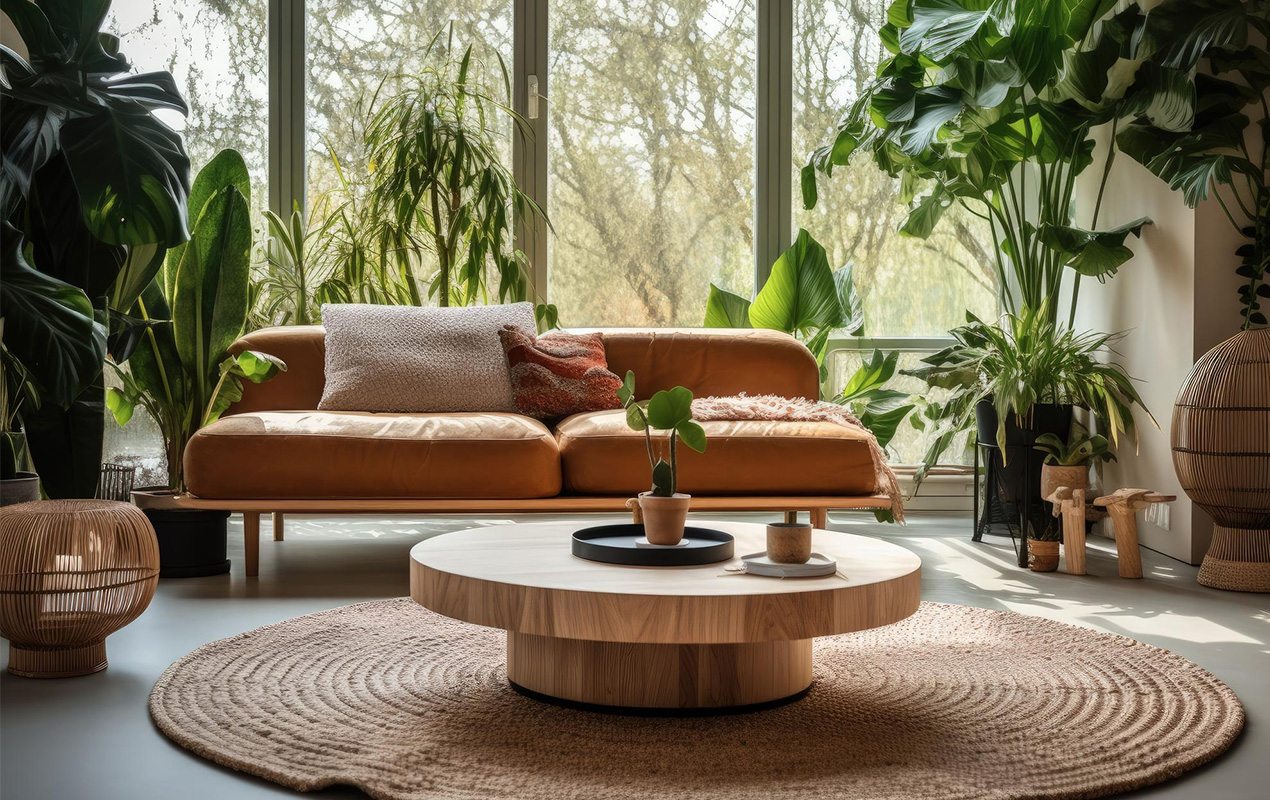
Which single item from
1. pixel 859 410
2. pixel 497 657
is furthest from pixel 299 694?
pixel 859 410

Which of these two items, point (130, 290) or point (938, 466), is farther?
point (938, 466)

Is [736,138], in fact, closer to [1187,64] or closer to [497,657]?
[1187,64]

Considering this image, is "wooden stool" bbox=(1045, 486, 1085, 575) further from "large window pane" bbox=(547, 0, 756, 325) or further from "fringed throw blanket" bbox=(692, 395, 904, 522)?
"large window pane" bbox=(547, 0, 756, 325)

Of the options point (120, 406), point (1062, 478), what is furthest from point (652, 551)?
point (120, 406)

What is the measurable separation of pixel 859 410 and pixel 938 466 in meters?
0.77

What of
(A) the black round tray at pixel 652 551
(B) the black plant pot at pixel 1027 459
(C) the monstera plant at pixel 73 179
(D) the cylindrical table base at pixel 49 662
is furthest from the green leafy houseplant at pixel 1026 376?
(D) the cylindrical table base at pixel 49 662

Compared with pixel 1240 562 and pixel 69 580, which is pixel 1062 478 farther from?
pixel 69 580

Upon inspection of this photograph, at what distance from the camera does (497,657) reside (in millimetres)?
2432

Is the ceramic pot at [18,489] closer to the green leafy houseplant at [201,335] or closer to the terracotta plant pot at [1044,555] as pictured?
the green leafy houseplant at [201,335]

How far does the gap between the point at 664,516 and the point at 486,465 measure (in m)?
1.18

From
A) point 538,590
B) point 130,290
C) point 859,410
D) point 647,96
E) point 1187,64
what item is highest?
point 647,96

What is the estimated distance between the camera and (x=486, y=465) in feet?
10.6

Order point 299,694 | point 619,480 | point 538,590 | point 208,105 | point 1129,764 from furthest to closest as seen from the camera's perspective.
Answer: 1. point 208,105
2. point 619,480
3. point 299,694
4. point 538,590
5. point 1129,764

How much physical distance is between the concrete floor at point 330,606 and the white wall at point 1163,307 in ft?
0.79
